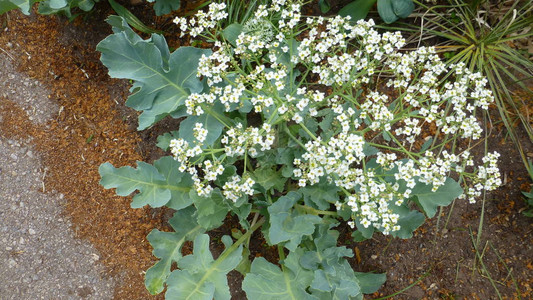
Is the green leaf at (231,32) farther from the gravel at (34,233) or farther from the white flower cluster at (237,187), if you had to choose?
the gravel at (34,233)

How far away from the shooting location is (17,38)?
10.2 feet

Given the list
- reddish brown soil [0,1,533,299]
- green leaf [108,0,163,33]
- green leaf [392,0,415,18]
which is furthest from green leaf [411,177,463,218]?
green leaf [108,0,163,33]

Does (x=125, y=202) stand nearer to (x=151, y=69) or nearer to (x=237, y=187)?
(x=151, y=69)

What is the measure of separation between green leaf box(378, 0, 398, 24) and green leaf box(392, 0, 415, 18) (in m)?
0.02

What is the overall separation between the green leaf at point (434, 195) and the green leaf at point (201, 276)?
92cm

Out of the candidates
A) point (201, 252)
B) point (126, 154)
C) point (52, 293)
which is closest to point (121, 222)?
point (126, 154)

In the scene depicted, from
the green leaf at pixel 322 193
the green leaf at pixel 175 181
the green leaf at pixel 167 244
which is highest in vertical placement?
the green leaf at pixel 322 193

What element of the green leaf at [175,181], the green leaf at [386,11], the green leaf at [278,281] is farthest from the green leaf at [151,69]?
the green leaf at [386,11]

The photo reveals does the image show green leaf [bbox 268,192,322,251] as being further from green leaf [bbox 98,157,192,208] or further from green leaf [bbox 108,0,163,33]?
green leaf [bbox 108,0,163,33]

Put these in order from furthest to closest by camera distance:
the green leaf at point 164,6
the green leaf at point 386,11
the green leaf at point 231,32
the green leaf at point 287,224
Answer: the green leaf at point 164,6, the green leaf at point 386,11, the green leaf at point 231,32, the green leaf at point 287,224

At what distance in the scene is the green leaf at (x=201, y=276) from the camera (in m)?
2.22

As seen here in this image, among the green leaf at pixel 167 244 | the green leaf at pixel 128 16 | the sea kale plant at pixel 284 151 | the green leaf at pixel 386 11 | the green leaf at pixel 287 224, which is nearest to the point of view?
the sea kale plant at pixel 284 151

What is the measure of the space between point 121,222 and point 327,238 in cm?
142

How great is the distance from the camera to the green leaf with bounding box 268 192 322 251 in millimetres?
2119
